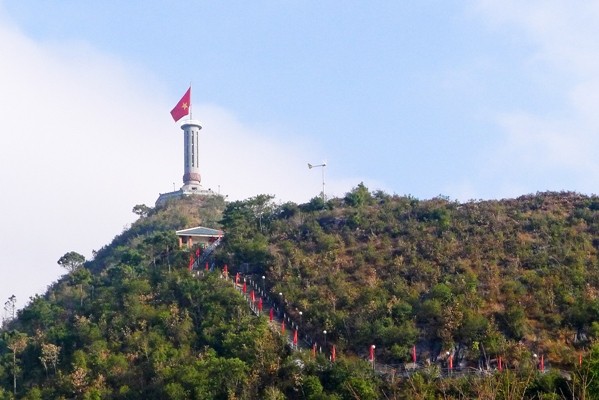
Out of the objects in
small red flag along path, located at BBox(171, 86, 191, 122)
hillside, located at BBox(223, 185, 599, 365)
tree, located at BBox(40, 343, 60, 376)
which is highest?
small red flag along path, located at BBox(171, 86, 191, 122)

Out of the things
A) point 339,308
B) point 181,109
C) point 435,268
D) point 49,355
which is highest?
point 181,109

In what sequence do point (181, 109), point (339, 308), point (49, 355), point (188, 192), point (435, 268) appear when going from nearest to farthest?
1. point (49, 355)
2. point (339, 308)
3. point (435, 268)
4. point (181, 109)
5. point (188, 192)

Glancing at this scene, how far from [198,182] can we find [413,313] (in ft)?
101

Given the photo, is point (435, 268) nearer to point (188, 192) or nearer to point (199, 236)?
point (199, 236)

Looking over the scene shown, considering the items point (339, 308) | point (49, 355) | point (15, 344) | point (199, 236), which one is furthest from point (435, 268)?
point (15, 344)

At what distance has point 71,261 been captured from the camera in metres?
50.2

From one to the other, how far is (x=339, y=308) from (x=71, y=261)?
21.9 m

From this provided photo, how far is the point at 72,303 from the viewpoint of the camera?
3916 cm

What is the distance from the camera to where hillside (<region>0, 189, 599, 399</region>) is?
28453 millimetres

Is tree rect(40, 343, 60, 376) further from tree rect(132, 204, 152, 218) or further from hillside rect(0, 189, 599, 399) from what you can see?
tree rect(132, 204, 152, 218)

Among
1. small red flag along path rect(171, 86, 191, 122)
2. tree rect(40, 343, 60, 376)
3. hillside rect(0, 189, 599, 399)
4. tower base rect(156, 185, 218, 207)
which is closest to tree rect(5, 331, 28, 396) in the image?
hillside rect(0, 189, 599, 399)

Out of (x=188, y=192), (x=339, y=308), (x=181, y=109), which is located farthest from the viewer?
(x=188, y=192)

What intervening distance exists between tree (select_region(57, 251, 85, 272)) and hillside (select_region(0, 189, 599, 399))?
303 inches

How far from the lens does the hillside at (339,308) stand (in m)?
28.5
